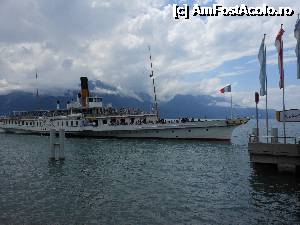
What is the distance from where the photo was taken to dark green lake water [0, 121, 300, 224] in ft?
60.7

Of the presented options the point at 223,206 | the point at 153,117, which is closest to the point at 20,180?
the point at 223,206

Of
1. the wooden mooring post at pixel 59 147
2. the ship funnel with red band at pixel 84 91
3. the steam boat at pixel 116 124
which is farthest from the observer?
the ship funnel with red band at pixel 84 91

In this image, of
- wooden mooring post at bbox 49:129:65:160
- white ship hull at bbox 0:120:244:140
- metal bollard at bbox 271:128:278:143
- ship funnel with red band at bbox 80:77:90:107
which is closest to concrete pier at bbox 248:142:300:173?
metal bollard at bbox 271:128:278:143

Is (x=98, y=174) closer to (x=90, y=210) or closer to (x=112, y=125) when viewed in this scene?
(x=90, y=210)

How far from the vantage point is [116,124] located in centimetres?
7219

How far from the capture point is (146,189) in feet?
81.0

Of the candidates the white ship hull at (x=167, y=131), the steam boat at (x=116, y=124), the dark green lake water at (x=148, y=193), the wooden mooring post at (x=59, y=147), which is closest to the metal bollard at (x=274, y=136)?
the dark green lake water at (x=148, y=193)

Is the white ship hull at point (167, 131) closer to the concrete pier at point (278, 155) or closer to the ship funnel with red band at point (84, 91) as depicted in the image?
the ship funnel with red band at point (84, 91)

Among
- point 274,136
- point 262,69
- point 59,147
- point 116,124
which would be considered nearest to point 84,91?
point 116,124

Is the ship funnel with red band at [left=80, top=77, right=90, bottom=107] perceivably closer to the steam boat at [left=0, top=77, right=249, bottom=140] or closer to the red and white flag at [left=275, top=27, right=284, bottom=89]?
the steam boat at [left=0, top=77, right=249, bottom=140]

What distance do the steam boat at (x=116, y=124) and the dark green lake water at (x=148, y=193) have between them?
25478 mm

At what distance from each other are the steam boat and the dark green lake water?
25.5 meters

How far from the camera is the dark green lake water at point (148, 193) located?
18.5m

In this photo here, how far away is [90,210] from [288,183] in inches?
507
